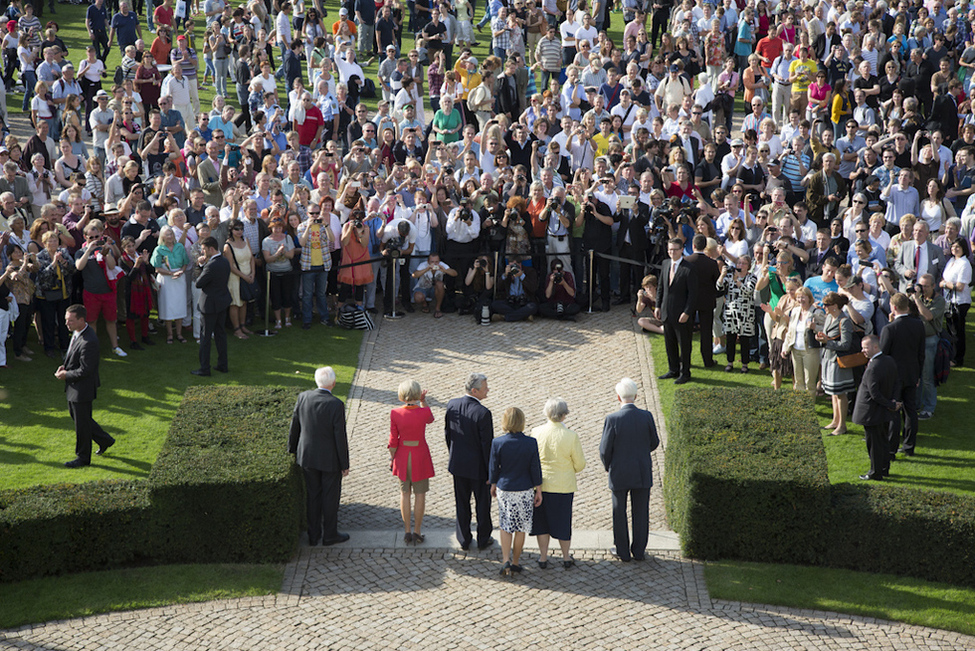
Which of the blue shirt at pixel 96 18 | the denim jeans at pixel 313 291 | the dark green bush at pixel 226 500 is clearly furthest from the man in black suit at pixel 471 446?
the blue shirt at pixel 96 18

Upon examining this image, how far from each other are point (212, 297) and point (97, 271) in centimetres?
178

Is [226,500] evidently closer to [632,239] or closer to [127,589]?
[127,589]

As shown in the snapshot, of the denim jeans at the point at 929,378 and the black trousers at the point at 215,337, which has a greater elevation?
the black trousers at the point at 215,337

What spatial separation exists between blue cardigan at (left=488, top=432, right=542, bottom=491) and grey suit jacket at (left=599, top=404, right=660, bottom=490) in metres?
0.65

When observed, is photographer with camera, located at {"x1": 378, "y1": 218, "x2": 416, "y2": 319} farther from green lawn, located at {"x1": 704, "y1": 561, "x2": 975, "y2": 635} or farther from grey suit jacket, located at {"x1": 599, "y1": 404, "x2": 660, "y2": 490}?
green lawn, located at {"x1": 704, "y1": 561, "x2": 975, "y2": 635}

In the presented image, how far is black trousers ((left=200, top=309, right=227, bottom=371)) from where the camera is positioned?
1420 cm

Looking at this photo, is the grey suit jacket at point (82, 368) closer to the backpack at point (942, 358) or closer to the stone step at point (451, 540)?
the stone step at point (451, 540)

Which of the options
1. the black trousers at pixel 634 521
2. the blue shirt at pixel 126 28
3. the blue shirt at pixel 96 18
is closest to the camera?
the black trousers at pixel 634 521

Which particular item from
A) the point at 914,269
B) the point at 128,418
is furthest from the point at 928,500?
the point at 128,418

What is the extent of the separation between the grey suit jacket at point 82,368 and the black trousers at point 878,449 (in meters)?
7.77

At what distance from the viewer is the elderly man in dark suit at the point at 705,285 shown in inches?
561

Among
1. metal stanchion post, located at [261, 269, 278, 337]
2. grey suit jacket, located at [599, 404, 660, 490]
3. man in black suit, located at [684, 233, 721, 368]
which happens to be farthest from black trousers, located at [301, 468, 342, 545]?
metal stanchion post, located at [261, 269, 278, 337]

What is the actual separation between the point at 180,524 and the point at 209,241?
5.09 metres

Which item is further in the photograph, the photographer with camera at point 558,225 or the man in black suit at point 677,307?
the photographer with camera at point 558,225
